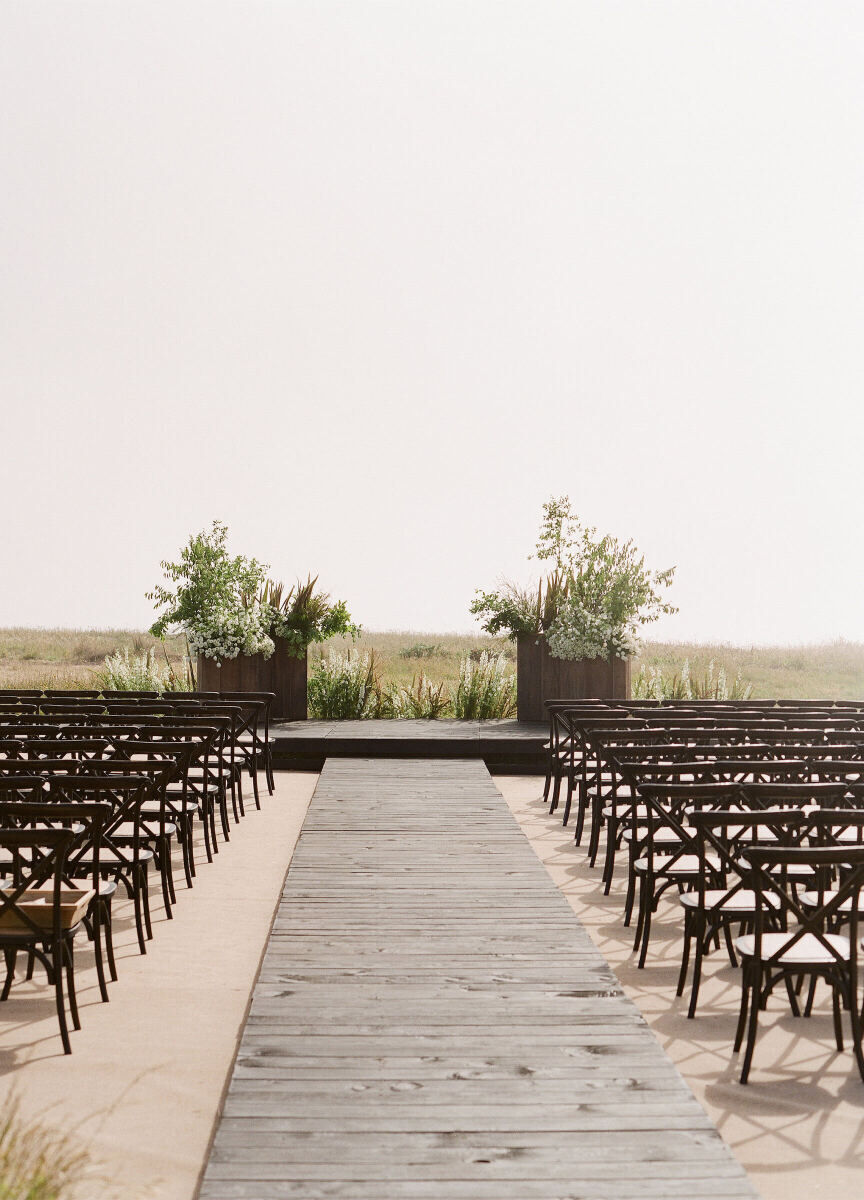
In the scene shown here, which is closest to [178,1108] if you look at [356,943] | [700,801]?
[356,943]

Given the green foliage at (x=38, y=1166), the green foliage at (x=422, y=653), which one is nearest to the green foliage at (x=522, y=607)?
the green foliage at (x=38, y=1166)

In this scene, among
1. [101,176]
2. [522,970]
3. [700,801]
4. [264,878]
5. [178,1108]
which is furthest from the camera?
[101,176]

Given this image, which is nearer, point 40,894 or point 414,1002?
point 414,1002

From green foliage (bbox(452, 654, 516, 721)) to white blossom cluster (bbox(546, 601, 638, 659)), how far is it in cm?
130

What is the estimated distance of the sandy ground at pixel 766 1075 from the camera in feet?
10.7

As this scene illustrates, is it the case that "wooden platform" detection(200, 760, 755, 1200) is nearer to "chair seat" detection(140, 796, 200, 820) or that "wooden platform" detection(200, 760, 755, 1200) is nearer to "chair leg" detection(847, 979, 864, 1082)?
"chair leg" detection(847, 979, 864, 1082)

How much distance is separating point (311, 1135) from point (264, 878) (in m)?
4.26

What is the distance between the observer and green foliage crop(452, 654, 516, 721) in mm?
14594

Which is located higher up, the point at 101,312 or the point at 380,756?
the point at 101,312

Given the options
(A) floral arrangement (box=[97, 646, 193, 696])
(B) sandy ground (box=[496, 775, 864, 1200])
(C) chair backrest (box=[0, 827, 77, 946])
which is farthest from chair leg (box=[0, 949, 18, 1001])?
(A) floral arrangement (box=[97, 646, 193, 696])

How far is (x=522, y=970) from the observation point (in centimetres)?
438

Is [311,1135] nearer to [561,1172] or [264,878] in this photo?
[561,1172]

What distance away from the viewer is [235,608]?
45.3 feet

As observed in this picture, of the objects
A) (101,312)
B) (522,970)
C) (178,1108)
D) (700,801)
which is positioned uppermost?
(101,312)
